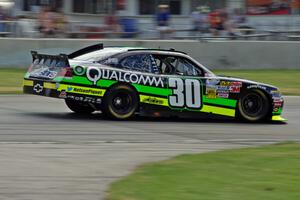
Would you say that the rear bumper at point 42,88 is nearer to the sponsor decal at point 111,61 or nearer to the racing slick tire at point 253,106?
the sponsor decal at point 111,61

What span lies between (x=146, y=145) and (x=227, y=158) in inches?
72.1

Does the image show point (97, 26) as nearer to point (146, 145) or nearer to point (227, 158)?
point (146, 145)

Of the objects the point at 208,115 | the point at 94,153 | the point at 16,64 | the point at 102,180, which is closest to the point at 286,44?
the point at 16,64

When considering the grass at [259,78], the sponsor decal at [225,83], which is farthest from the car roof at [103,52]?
the grass at [259,78]

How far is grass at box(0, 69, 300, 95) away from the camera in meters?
19.7

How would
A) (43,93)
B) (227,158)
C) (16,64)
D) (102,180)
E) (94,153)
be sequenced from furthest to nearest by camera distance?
(16,64)
(43,93)
(94,153)
(227,158)
(102,180)

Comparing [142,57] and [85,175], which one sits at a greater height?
[142,57]

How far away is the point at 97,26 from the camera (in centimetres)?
2703

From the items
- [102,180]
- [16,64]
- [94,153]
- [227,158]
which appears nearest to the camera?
[102,180]

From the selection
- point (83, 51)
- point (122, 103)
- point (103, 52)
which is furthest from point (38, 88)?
point (122, 103)

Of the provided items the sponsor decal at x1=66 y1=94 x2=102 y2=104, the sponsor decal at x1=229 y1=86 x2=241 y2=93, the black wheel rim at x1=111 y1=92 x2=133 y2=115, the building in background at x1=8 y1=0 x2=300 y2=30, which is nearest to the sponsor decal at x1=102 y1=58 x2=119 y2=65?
the black wheel rim at x1=111 y1=92 x2=133 y2=115

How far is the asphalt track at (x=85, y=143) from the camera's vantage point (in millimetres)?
7254

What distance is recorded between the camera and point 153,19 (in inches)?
1125

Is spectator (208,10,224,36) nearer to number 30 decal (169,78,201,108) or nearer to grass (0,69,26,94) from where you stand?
grass (0,69,26,94)
